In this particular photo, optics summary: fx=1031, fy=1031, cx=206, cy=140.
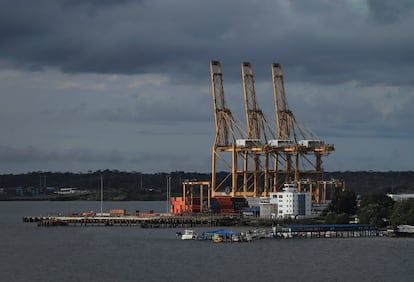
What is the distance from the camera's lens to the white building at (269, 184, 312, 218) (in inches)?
4988

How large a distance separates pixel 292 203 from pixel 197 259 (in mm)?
45516

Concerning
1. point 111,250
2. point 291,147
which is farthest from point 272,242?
point 291,147

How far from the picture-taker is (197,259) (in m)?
82.6

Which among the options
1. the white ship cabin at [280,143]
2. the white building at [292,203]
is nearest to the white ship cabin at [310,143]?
the white ship cabin at [280,143]

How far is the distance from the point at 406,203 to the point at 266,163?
111ft

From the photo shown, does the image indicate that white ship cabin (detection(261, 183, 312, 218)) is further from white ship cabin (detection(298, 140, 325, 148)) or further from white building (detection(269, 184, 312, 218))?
white ship cabin (detection(298, 140, 325, 148))

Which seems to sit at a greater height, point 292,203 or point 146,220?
point 292,203

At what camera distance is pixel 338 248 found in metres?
92.0

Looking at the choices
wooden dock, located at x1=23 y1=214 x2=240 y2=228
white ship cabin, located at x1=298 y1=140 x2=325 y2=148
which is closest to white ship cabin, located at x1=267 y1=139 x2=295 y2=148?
white ship cabin, located at x1=298 y1=140 x2=325 y2=148

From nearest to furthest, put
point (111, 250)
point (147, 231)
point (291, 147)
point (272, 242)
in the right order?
1. point (111, 250)
2. point (272, 242)
3. point (147, 231)
4. point (291, 147)

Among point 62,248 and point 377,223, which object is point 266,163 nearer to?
point 377,223

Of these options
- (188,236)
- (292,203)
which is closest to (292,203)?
(292,203)

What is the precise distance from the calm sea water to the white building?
71.9 feet

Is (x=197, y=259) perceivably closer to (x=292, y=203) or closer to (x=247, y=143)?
(x=292, y=203)
